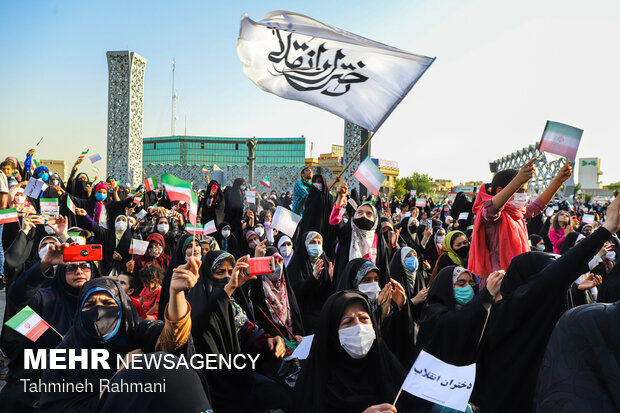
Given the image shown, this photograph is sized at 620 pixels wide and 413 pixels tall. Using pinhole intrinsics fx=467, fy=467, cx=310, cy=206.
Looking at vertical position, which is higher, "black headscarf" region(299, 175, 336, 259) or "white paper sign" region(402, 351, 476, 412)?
"black headscarf" region(299, 175, 336, 259)

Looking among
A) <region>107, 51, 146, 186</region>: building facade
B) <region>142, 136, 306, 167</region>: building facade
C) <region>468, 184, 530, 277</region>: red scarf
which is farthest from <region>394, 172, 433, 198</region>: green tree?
<region>468, 184, 530, 277</region>: red scarf

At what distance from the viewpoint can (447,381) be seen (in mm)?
1646

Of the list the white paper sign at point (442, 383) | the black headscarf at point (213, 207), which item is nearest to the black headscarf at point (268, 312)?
the white paper sign at point (442, 383)

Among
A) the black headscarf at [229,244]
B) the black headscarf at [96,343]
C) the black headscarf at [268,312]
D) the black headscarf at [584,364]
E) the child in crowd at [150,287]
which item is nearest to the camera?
the black headscarf at [584,364]

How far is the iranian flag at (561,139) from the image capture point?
278 cm

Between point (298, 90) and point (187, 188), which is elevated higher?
point (298, 90)

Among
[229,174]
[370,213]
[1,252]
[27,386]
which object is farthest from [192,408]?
[229,174]

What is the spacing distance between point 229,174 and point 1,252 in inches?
1166

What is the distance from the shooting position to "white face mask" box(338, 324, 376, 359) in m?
2.21

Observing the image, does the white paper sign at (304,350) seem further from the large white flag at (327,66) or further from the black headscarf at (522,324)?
the large white flag at (327,66)

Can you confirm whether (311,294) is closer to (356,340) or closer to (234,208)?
(356,340)

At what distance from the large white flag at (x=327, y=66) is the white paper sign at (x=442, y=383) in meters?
2.81

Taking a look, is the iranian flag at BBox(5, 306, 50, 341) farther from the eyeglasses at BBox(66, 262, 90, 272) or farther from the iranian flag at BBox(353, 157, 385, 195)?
the iranian flag at BBox(353, 157, 385, 195)

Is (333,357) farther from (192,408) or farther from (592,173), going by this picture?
(592,173)
